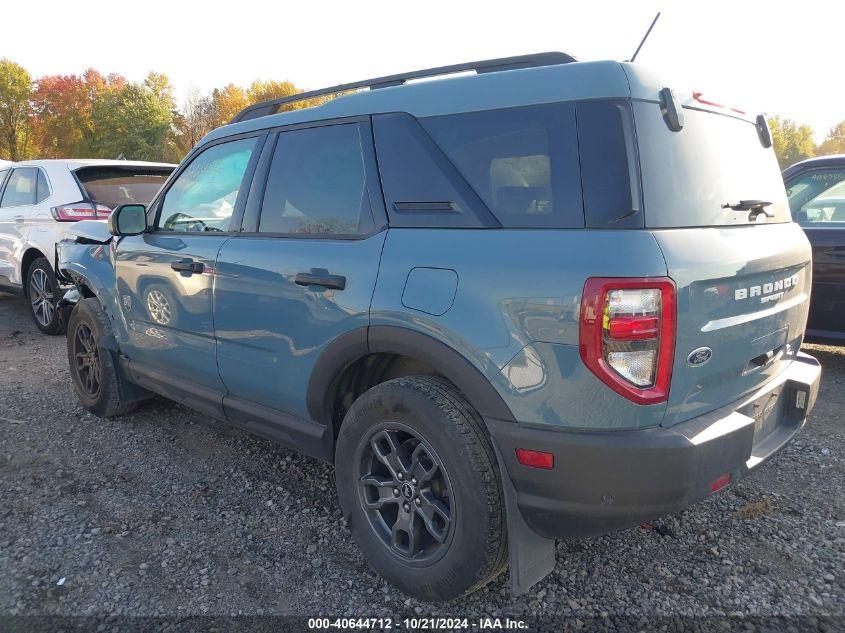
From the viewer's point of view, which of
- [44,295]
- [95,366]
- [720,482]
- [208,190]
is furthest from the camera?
[44,295]

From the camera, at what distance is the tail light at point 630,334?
185 centimetres

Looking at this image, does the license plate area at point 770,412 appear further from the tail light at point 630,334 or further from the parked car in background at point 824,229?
the parked car in background at point 824,229

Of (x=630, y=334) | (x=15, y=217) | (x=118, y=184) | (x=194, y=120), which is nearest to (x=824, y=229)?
(x=630, y=334)

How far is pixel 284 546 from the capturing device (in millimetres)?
2820

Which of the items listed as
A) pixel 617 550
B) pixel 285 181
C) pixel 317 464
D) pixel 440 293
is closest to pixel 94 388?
pixel 317 464

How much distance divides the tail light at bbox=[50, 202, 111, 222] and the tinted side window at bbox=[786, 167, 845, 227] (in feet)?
20.5

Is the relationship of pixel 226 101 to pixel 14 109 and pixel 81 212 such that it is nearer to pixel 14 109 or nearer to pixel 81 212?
pixel 14 109

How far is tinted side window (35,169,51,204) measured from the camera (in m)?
6.55

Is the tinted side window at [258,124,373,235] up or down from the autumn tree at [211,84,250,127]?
down

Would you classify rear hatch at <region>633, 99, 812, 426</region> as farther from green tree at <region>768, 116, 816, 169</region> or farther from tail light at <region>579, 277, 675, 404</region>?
green tree at <region>768, 116, 816, 169</region>

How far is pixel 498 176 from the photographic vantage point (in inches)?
86.4

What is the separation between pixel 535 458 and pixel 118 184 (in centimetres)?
610

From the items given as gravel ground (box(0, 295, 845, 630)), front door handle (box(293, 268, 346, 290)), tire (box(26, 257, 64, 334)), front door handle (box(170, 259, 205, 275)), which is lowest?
gravel ground (box(0, 295, 845, 630))

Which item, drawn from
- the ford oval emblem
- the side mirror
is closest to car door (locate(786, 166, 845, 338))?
the ford oval emblem
